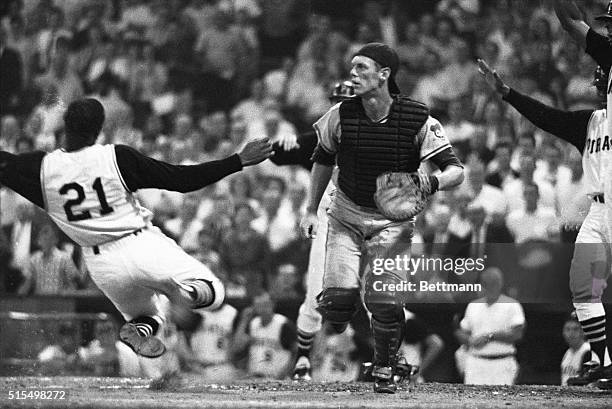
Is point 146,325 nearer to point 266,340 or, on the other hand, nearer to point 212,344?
point 266,340

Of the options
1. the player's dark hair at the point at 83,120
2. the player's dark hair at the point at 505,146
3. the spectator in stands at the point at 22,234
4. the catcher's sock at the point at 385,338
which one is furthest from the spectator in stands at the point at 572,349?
the spectator in stands at the point at 22,234

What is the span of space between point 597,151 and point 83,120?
3033 millimetres

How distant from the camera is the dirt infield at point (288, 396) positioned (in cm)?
566

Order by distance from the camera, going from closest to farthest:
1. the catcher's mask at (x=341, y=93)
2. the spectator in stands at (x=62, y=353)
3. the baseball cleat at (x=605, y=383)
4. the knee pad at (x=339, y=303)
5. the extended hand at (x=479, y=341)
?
the knee pad at (x=339, y=303), the baseball cleat at (x=605, y=383), the catcher's mask at (x=341, y=93), the extended hand at (x=479, y=341), the spectator in stands at (x=62, y=353)

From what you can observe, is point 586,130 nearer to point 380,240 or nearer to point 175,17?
point 380,240

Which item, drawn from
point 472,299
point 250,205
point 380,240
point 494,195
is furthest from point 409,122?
point 250,205

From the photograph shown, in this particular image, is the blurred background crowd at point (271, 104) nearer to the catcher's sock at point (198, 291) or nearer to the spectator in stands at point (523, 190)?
the spectator in stands at point (523, 190)

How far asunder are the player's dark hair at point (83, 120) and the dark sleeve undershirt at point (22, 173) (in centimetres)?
22

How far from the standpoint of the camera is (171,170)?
6.14 metres

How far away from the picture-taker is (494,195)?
8484 millimetres

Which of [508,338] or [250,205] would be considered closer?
[508,338]

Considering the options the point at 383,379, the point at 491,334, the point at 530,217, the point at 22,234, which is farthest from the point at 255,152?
the point at 22,234

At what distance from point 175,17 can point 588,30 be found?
603 cm

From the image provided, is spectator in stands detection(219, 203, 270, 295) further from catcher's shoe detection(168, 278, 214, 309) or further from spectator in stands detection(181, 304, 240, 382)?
catcher's shoe detection(168, 278, 214, 309)
